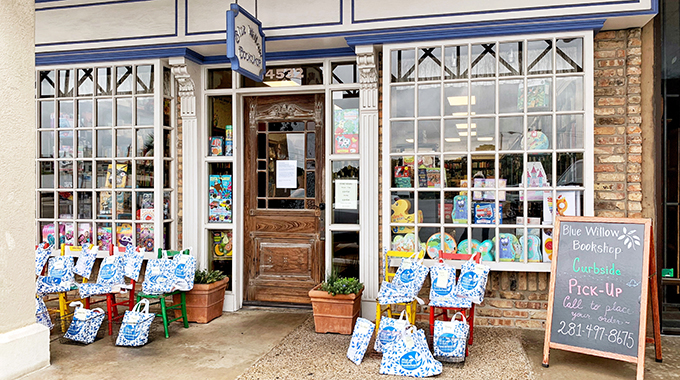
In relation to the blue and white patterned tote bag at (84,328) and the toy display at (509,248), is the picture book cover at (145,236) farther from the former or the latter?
the toy display at (509,248)

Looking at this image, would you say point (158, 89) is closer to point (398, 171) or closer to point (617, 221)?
point (398, 171)

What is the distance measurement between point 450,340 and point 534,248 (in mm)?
1441

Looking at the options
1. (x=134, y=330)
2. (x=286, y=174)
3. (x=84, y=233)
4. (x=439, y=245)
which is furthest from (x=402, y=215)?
(x=84, y=233)

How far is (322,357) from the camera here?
454cm

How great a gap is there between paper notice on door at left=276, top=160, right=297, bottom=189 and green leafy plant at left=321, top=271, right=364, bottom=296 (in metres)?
1.34

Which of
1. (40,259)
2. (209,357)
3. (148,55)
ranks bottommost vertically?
(209,357)

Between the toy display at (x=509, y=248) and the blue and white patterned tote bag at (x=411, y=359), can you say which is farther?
the toy display at (x=509, y=248)

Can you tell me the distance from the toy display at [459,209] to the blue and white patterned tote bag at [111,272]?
138 inches

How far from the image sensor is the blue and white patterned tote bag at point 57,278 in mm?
5191

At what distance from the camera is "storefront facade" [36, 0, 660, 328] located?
16.7 ft

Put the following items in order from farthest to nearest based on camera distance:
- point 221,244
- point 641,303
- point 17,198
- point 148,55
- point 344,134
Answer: point 221,244
point 148,55
point 344,134
point 17,198
point 641,303

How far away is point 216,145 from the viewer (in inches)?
246

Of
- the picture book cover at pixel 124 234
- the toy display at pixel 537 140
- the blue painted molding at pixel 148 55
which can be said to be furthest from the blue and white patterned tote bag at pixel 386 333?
the picture book cover at pixel 124 234

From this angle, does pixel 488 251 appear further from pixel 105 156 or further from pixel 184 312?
pixel 105 156
